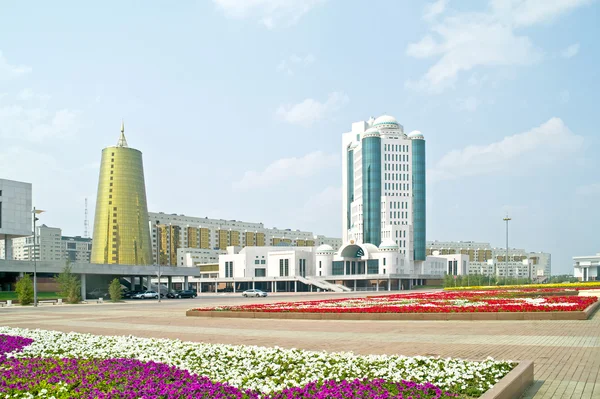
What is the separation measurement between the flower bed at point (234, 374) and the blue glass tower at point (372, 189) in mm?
115230

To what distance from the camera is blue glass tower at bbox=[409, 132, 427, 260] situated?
129375 millimetres

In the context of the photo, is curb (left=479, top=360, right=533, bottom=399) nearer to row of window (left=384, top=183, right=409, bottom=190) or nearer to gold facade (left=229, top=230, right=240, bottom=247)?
row of window (left=384, top=183, right=409, bottom=190)

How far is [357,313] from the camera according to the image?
26.6m

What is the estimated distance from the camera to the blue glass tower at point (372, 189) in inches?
5054

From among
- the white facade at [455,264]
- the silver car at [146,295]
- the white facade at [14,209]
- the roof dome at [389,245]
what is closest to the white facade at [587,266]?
the white facade at [455,264]

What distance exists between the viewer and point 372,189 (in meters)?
130

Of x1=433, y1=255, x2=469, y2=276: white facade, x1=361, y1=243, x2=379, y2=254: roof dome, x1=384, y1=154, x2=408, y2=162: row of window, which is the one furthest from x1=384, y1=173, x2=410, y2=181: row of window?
x1=433, y1=255, x2=469, y2=276: white facade

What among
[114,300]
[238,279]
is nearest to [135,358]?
[114,300]

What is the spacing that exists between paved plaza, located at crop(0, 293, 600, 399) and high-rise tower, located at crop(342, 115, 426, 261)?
10179cm

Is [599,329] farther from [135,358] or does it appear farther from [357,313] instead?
[135,358]

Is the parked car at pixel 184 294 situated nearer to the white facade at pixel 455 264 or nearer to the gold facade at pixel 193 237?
the white facade at pixel 455 264

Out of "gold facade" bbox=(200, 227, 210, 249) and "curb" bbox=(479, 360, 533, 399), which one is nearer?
"curb" bbox=(479, 360, 533, 399)

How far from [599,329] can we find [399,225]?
108m

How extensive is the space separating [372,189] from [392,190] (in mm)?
4718
